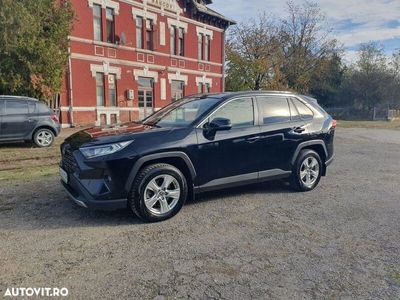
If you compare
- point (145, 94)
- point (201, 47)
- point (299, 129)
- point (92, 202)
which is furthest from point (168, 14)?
point (92, 202)

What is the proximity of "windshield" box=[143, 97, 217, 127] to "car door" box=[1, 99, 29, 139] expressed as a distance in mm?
6349

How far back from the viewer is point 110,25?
18719 millimetres

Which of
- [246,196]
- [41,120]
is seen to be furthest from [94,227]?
[41,120]

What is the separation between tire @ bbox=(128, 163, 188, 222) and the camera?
406 centimetres

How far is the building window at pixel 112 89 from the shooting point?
18875 mm

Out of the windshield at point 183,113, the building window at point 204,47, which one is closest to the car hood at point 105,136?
Answer: the windshield at point 183,113

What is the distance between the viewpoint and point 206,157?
14.9 ft

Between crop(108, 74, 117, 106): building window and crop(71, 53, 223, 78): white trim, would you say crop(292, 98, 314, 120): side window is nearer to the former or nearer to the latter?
crop(71, 53, 223, 78): white trim

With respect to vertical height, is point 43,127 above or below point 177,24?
below

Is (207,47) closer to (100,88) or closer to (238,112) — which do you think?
(100,88)

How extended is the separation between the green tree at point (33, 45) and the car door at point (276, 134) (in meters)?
11.2

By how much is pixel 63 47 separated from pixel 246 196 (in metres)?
12.9

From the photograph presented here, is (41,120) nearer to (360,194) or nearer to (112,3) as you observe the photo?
(360,194)

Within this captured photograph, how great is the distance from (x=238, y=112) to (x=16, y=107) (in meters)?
Answer: 7.83
